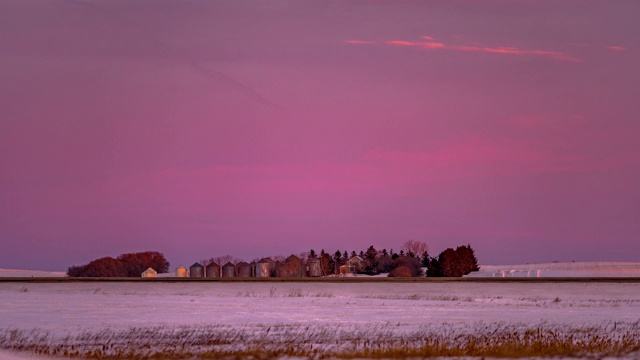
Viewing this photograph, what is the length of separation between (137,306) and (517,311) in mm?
25218

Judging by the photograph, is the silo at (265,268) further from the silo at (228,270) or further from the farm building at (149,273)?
the farm building at (149,273)

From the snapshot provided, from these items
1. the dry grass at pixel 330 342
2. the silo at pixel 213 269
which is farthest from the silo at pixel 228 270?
the dry grass at pixel 330 342

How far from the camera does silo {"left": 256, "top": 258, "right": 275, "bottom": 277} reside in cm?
19488

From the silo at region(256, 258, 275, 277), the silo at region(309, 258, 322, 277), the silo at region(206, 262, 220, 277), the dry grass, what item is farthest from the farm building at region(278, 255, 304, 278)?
the dry grass

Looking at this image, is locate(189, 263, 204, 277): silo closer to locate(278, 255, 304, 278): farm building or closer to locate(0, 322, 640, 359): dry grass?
locate(278, 255, 304, 278): farm building

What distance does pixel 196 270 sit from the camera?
196625 mm

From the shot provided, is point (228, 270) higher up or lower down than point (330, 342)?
higher up

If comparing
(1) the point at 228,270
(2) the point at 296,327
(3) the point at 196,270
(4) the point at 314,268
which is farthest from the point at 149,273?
(2) the point at 296,327

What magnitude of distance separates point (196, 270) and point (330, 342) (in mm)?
160795

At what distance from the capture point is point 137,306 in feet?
213

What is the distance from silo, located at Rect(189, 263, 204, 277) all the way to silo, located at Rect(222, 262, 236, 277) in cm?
452

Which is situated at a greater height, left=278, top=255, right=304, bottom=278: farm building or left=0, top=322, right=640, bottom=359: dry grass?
left=278, top=255, right=304, bottom=278: farm building

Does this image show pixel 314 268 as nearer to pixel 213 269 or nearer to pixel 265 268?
pixel 265 268

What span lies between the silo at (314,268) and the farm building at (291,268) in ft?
5.96
